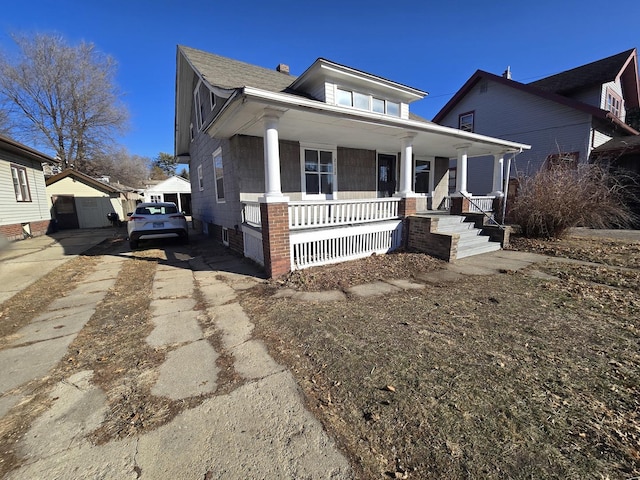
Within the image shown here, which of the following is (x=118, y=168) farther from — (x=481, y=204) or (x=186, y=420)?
(x=186, y=420)

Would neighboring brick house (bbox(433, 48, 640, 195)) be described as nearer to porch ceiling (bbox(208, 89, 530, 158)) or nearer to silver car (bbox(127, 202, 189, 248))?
porch ceiling (bbox(208, 89, 530, 158))

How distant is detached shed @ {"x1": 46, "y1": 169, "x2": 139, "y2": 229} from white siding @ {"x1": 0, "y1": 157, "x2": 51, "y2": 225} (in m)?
2.38

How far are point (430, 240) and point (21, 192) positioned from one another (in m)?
16.6

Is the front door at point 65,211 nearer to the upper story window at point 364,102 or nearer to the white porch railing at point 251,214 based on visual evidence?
the white porch railing at point 251,214

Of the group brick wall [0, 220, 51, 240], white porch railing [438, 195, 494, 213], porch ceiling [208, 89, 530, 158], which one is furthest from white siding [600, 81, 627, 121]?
brick wall [0, 220, 51, 240]

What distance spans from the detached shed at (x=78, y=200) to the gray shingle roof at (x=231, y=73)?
44.2 ft

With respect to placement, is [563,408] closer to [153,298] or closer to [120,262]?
[153,298]

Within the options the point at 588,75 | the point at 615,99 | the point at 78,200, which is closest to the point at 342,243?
the point at 588,75

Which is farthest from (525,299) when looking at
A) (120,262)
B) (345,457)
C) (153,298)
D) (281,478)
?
(120,262)

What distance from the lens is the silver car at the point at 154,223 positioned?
25.8 feet

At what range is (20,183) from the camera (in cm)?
1173

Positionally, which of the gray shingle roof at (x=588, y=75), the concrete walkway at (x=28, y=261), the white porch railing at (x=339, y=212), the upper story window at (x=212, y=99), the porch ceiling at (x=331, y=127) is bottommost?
the concrete walkway at (x=28, y=261)

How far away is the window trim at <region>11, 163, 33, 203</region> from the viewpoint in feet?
37.1

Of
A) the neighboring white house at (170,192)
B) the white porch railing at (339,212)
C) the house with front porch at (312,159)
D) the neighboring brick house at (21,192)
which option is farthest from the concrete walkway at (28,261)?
the neighboring white house at (170,192)
